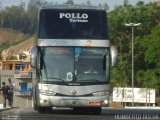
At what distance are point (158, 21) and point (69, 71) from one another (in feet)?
195

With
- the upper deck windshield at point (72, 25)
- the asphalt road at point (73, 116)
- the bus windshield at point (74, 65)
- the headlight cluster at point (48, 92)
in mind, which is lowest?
the asphalt road at point (73, 116)

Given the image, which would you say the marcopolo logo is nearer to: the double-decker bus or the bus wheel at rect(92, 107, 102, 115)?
the double-decker bus

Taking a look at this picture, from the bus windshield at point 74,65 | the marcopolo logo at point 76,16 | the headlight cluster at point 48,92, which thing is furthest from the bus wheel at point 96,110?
the marcopolo logo at point 76,16

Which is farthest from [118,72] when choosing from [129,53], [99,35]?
[99,35]

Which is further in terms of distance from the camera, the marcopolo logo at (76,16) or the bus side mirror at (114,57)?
the marcopolo logo at (76,16)

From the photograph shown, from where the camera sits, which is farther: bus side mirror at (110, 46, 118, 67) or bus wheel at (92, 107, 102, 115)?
bus wheel at (92, 107, 102, 115)

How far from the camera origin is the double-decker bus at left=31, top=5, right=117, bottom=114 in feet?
85.9

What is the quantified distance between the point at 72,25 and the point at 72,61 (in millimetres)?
1470

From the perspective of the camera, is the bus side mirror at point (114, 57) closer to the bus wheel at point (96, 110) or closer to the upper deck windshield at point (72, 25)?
the upper deck windshield at point (72, 25)

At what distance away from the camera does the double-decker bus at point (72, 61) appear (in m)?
26.2

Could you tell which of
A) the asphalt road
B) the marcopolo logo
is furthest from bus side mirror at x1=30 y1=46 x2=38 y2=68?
the asphalt road

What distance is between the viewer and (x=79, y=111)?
32.2 meters

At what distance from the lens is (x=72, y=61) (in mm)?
26312

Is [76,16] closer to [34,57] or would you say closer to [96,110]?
[34,57]
